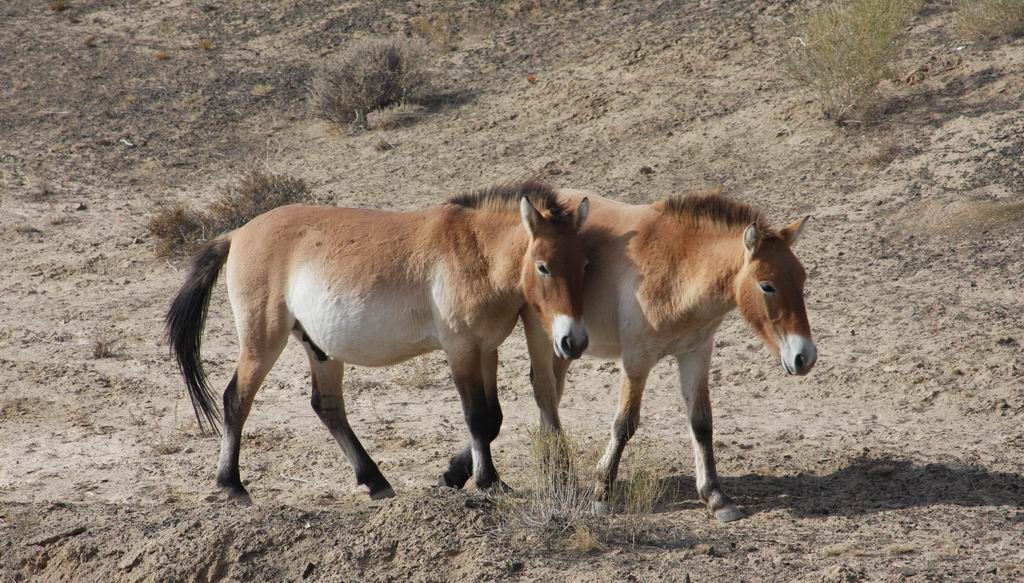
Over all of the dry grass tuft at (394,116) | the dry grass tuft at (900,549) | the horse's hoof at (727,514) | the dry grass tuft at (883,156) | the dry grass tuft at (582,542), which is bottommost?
the dry grass tuft at (394,116)

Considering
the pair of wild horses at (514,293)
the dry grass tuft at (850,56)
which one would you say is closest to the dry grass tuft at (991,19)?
the dry grass tuft at (850,56)

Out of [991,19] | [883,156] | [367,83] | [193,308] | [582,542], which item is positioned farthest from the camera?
[367,83]

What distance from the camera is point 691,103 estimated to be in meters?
13.7

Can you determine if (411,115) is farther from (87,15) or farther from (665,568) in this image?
(665,568)

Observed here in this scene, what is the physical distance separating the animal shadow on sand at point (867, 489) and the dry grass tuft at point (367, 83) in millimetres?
9991

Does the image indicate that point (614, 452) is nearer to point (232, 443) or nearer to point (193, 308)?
point (232, 443)

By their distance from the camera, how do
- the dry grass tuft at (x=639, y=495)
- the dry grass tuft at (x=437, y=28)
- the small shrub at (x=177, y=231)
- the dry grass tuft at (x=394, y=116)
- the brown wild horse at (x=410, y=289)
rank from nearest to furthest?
the dry grass tuft at (x=639, y=495), the brown wild horse at (x=410, y=289), the small shrub at (x=177, y=231), the dry grass tuft at (x=394, y=116), the dry grass tuft at (x=437, y=28)

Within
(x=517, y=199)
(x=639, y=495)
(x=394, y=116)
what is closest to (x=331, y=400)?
(x=517, y=199)

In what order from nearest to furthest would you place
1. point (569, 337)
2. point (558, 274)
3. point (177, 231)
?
point (569, 337)
point (558, 274)
point (177, 231)

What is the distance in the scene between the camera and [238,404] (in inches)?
255

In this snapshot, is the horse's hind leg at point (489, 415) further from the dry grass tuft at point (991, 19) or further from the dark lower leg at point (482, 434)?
the dry grass tuft at point (991, 19)

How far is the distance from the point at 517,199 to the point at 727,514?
6.86 ft

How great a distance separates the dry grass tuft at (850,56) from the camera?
12.1 m

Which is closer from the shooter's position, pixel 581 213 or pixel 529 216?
pixel 529 216
